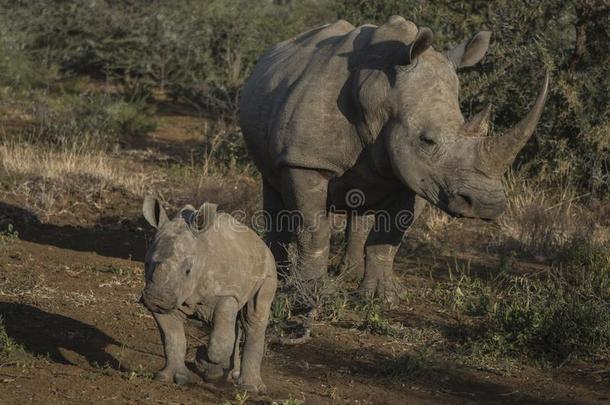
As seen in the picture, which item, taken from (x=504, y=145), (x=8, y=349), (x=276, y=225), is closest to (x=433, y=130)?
(x=504, y=145)

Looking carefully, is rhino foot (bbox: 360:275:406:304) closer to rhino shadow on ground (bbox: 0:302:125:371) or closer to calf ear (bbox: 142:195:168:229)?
rhino shadow on ground (bbox: 0:302:125:371)

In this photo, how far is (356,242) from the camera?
30.3ft

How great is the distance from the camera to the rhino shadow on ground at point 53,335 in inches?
254

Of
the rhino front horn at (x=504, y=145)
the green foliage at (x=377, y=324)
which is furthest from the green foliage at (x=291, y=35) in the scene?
the green foliage at (x=377, y=324)

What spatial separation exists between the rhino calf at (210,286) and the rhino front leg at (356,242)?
3.13m

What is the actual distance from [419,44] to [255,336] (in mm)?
2718

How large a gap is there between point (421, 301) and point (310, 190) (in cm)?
132

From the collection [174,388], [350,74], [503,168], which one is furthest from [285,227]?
[174,388]

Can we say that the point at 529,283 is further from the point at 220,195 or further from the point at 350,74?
the point at 220,195

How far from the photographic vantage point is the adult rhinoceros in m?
7.61

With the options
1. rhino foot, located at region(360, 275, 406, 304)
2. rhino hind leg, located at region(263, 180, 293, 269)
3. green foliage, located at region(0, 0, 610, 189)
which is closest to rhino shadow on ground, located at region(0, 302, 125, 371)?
rhino hind leg, located at region(263, 180, 293, 269)

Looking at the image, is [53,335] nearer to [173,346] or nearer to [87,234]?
[173,346]

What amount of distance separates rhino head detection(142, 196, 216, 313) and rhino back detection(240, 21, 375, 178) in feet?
7.74

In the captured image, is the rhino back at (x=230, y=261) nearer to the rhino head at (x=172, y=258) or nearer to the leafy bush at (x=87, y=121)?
the rhino head at (x=172, y=258)
